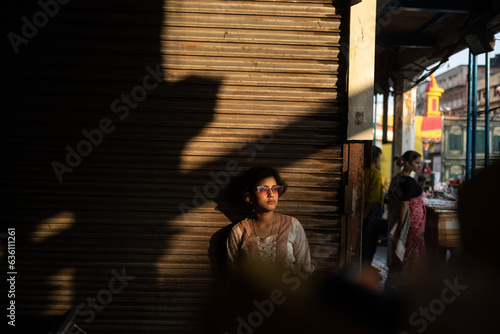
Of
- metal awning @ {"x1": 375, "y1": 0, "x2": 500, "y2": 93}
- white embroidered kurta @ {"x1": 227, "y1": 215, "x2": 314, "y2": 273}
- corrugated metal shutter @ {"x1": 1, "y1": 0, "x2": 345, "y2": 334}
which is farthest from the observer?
metal awning @ {"x1": 375, "y1": 0, "x2": 500, "y2": 93}

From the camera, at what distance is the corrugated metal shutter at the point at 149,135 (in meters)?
2.87

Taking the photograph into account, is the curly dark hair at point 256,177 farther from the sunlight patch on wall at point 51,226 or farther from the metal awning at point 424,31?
the metal awning at point 424,31

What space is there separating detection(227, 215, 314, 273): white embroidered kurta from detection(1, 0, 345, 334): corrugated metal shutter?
0.18m

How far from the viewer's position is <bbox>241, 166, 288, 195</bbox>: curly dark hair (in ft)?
8.97

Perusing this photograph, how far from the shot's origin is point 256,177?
2.74m

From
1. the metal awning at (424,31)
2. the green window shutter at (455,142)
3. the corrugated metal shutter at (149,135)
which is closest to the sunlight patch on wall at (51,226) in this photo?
the corrugated metal shutter at (149,135)

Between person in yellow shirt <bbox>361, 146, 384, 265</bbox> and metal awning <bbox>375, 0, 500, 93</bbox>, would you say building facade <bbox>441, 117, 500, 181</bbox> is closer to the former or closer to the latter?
metal awning <bbox>375, 0, 500, 93</bbox>

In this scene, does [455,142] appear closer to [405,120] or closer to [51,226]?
[405,120]

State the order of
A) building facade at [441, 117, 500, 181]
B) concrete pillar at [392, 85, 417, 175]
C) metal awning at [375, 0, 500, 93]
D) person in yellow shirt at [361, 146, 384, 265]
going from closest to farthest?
person in yellow shirt at [361, 146, 384, 265] → metal awning at [375, 0, 500, 93] → concrete pillar at [392, 85, 417, 175] → building facade at [441, 117, 500, 181]

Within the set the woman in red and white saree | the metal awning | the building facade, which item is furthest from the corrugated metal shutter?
the building facade

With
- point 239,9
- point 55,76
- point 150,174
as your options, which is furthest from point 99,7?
point 150,174

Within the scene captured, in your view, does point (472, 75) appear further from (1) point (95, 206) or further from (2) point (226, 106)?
(1) point (95, 206)

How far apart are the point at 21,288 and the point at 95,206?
809 millimetres

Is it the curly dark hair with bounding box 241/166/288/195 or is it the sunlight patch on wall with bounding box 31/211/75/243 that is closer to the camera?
the curly dark hair with bounding box 241/166/288/195
